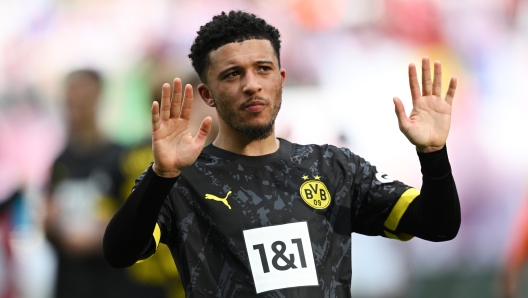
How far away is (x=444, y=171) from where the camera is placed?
244cm

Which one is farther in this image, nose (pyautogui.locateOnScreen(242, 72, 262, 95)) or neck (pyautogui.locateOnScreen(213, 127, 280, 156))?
neck (pyautogui.locateOnScreen(213, 127, 280, 156))

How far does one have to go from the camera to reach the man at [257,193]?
2.35 metres

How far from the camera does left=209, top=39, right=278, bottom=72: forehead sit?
8.52 ft

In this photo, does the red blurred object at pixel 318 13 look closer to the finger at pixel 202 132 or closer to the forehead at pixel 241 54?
the forehead at pixel 241 54

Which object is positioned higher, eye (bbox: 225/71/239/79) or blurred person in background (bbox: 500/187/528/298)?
eye (bbox: 225/71/239/79)

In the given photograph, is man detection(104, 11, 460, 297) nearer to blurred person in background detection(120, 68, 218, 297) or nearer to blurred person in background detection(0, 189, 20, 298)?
blurred person in background detection(120, 68, 218, 297)

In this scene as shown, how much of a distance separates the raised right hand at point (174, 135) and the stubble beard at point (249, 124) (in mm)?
237

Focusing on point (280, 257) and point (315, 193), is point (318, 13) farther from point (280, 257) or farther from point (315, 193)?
point (280, 257)

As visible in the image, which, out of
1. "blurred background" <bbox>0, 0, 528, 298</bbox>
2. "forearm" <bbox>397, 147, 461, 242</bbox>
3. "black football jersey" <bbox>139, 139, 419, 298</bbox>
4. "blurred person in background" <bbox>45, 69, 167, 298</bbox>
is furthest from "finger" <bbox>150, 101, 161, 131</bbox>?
"blurred person in background" <bbox>45, 69, 167, 298</bbox>

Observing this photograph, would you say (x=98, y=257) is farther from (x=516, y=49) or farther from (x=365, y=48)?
(x=516, y=49)

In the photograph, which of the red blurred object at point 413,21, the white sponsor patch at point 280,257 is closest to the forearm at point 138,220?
the white sponsor patch at point 280,257

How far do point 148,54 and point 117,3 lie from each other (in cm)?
39

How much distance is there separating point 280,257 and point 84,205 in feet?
8.28

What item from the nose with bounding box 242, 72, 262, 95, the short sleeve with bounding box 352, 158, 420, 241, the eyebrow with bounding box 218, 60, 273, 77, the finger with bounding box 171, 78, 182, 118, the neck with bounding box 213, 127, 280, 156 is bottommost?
the short sleeve with bounding box 352, 158, 420, 241
